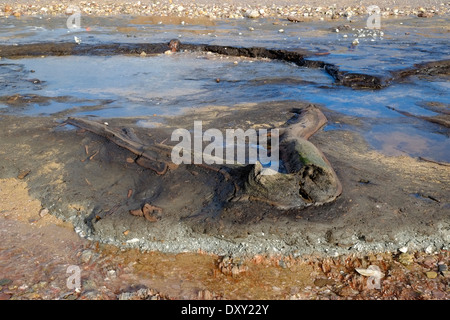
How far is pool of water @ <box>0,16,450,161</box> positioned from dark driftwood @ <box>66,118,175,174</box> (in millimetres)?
1004

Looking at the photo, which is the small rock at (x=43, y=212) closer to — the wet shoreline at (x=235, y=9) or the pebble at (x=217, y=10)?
the wet shoreline at (x=235, y=9)

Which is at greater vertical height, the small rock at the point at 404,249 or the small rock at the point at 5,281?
the small rock at the point at 404,249

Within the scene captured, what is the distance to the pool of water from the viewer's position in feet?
18.0

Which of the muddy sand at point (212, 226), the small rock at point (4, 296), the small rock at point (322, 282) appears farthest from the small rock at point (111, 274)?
the small rock at point (322, 282)

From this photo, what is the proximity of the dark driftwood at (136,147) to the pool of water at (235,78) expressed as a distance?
3.29 ft

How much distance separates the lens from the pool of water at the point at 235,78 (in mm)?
5492

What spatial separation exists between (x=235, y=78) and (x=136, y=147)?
146 inches

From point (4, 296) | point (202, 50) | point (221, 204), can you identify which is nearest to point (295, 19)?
point (202, 50)

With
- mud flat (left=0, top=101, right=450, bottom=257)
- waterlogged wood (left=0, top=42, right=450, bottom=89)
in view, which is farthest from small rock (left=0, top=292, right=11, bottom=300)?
waterlogged wood (left=0, top=42, right=450, bottom=89)

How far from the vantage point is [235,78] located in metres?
7.28

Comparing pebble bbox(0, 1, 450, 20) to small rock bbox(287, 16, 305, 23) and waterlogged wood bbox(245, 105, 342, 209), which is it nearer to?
small rock bbox(287, 16, 305, 23)

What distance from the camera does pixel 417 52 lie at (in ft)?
28.5

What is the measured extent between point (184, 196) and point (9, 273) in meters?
1.27

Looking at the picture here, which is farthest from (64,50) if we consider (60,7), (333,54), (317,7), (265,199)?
(317,7)
